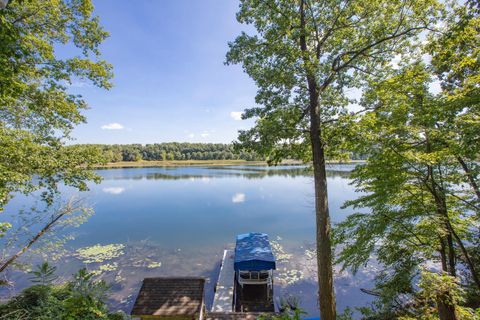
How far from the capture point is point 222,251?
15648 mm

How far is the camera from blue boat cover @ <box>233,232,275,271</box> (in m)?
10.2

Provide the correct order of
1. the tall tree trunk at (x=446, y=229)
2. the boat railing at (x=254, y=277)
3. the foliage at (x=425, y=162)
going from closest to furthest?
the foliage at (x=425, y=162), the tall tree trunk at (x=446, y=229), the boat railing at (x=254, y=277)

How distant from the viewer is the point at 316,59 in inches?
209

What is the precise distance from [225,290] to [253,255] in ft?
6.62

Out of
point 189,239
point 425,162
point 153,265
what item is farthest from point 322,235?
point 189,239

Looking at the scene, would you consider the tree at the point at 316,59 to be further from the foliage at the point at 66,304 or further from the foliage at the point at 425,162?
the foliage at the point at 66,304

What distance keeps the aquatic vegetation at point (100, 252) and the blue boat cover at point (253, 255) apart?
859cm

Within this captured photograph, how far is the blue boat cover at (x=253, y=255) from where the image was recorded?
33.6 feet

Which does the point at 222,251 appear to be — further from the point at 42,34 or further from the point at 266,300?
the point at 42,34

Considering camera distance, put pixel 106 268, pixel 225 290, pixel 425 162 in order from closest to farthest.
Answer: pixel 425 162 → pixel 225 290 → pixel 106 268

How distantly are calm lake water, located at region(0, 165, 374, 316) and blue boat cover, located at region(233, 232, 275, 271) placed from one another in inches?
79.6

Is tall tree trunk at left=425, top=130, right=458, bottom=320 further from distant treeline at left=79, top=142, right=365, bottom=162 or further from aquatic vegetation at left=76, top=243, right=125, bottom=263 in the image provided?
distant treeline at left=79, top=142, right=365, bottom=162

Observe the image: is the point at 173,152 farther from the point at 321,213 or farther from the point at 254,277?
the point at 321,213

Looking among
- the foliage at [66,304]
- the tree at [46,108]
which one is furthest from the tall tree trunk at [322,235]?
the tree at [46,108]
